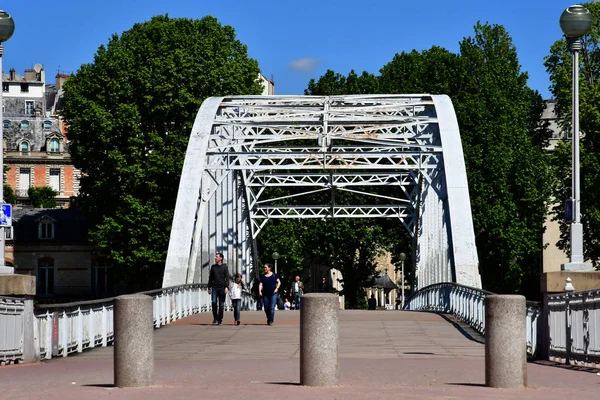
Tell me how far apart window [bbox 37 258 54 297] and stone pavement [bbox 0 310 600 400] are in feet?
193

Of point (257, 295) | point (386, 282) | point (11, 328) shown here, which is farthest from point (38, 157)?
point (11, 328)

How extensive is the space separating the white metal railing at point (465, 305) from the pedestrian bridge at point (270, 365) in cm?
21

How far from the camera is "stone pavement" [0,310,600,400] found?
12.3m

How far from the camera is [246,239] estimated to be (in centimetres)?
5041

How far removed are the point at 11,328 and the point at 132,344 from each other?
532cm

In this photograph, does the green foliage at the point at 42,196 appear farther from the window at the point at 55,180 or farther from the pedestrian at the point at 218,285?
the pedestrian at the point at 218,285

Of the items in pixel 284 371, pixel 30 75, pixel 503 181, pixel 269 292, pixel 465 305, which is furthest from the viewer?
pixel 30 75

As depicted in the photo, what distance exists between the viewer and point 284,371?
50.6ft

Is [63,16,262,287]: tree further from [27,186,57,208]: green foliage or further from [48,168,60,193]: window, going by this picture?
[48,168,60,193]: window

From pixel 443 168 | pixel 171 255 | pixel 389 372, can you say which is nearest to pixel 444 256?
pixel 443 168

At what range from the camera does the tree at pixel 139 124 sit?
56.1 m

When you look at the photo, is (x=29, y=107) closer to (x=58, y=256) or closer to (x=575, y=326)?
(x=58, y=256)

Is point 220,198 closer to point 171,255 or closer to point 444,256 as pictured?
point 444,256

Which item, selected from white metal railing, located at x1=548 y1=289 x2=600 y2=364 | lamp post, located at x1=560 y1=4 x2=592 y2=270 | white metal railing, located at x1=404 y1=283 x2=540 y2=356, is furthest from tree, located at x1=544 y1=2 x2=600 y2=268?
white metal railing, located at x1=548 y1=289 x2=600 y2=364
